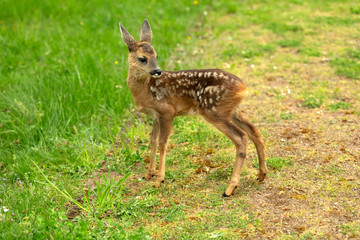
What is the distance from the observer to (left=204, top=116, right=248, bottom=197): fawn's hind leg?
15.9 ft

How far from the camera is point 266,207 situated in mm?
4570

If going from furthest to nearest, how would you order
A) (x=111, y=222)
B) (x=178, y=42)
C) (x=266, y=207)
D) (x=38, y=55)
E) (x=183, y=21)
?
(x=183, y=21), (x=178, y=42), (x=38, y=55), (x=266, y=207), (x=111, y=222)

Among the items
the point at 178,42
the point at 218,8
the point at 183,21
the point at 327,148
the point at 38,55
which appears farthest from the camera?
the point at 218,8

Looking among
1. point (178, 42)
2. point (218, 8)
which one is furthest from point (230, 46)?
point (218, 8)

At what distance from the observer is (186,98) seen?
17.1ft

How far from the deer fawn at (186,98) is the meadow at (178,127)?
0.35 metres

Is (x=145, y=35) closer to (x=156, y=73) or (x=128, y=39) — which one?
(x=128, y=39)

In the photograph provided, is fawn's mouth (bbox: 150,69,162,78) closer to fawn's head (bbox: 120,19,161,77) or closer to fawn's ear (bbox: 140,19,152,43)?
fawn's head (bbox: 120,19,161,77)

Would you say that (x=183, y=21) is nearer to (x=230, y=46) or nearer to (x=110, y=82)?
(x=230, y=46)

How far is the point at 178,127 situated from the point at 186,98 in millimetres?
1299

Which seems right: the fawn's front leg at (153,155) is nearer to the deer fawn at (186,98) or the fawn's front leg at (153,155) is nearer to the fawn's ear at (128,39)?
the deer fawn at (186,98)

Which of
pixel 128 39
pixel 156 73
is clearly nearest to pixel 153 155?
pixel 156 73

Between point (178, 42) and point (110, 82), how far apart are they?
2.66m

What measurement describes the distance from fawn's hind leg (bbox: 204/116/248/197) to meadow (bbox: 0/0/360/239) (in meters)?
0.14
